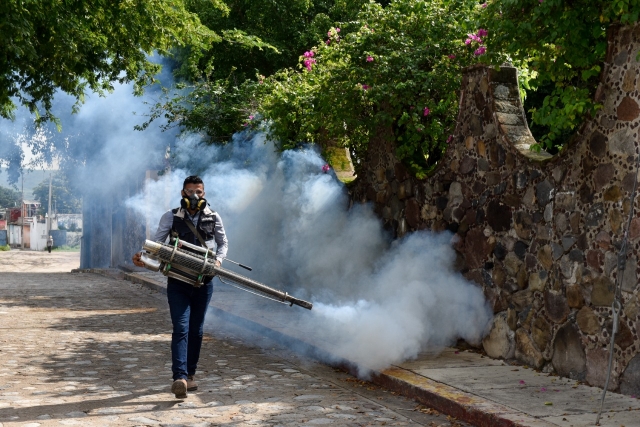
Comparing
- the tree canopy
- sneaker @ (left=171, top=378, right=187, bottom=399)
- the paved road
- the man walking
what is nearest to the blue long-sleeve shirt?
the man walking

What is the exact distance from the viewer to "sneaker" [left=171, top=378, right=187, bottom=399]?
632 centimetres

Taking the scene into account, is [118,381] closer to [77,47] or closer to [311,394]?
[311,394]

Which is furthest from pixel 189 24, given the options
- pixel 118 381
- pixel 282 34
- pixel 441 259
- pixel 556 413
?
pixel 556 413

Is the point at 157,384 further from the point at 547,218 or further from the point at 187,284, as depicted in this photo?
the point at 547,218

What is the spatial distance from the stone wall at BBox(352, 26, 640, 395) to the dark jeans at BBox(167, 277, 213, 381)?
109 inches

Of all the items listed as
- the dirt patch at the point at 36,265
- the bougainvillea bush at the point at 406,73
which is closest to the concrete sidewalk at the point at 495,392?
the bougainvillea bush at the point at 406,73

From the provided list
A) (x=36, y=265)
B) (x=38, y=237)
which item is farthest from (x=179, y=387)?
(x=38, y=237)

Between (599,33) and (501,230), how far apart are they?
82.9 inches

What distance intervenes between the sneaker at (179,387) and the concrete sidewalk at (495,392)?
1731mm

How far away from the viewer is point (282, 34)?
2034 centimetres

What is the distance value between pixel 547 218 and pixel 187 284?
9.96 feet

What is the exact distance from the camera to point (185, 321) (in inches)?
262

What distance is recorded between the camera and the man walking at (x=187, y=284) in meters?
6.61

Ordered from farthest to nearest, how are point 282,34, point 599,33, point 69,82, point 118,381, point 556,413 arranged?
point 282,34, point 69,82, point 118,381, point 599,33, point 556,413
